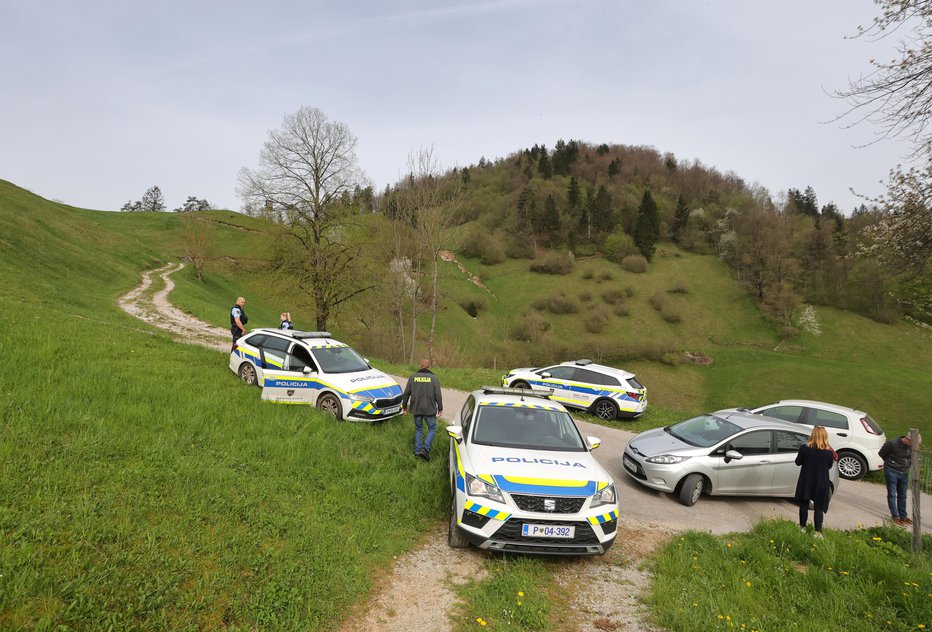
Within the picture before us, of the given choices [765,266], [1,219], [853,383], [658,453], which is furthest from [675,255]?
[1,219]

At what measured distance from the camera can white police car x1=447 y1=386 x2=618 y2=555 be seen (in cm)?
494

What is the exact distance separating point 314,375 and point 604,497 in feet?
21.3

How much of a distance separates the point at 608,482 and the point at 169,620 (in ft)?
15.1

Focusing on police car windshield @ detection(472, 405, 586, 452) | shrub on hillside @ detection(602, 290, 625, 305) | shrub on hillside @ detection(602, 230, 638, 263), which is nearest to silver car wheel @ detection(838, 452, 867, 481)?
police car windshield @ detection(472, 405, 586, 452)

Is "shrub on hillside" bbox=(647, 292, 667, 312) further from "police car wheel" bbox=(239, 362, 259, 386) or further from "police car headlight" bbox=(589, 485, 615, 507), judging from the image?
"police car headlight" bbox=(589, 485, 615, 507)

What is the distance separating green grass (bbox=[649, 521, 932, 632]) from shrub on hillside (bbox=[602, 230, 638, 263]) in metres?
65.5

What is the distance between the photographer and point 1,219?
87.9 ft

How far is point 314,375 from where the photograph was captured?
9.41 m

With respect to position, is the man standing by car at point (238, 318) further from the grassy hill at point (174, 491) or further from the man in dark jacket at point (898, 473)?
the man in dark jacket at point (898, 473)

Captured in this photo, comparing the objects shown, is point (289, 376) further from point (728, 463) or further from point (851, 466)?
point (851, 466)

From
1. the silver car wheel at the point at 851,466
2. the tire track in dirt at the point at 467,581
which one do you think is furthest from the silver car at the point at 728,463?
the silver car wheel at the point at 851,466

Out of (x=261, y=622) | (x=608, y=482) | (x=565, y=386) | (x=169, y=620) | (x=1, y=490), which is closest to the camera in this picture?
(x=169, y=620)

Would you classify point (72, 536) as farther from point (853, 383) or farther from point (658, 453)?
point (853, 383)

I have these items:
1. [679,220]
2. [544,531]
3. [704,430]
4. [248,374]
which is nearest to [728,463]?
[704,430]
